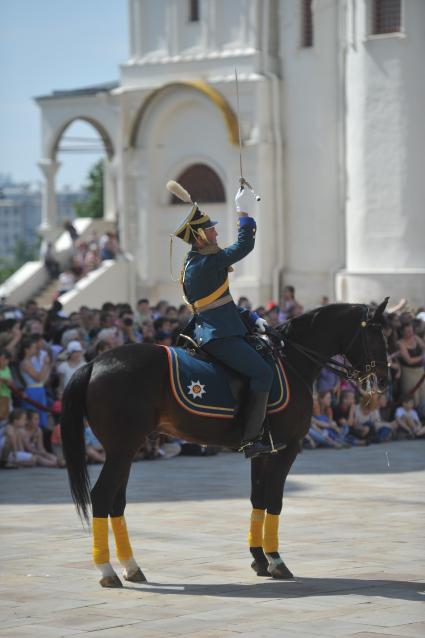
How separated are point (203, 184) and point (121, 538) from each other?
94.8 feet

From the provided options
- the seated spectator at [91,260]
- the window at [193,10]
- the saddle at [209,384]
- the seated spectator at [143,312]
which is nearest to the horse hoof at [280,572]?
the saddle at [209,384]

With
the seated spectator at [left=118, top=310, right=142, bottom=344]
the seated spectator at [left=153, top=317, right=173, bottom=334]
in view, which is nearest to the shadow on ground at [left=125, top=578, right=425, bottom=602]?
the seated spectator at [left=118, top=310, right=142, bottom=344]

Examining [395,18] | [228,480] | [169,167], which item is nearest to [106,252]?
[169,167]

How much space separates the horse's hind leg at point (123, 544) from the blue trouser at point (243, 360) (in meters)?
1.18

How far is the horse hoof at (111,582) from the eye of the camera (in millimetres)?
10609

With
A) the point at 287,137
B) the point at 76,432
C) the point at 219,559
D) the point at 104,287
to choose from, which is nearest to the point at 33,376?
the point at 219,559

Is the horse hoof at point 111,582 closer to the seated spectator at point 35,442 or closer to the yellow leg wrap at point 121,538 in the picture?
the yellow leg wrap at point 121,538

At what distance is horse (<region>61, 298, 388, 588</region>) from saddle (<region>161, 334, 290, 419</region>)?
62mm

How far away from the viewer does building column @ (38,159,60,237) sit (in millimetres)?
44281

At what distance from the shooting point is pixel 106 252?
39594 mm

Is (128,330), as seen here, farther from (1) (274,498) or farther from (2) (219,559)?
(1) (274,498)

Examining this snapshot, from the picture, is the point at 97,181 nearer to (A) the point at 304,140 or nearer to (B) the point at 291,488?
(A) the point at 304,140

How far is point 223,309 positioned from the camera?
11.3 metres

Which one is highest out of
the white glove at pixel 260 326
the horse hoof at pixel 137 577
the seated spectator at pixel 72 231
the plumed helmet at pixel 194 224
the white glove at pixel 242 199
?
the white glove at pixel 242 199
